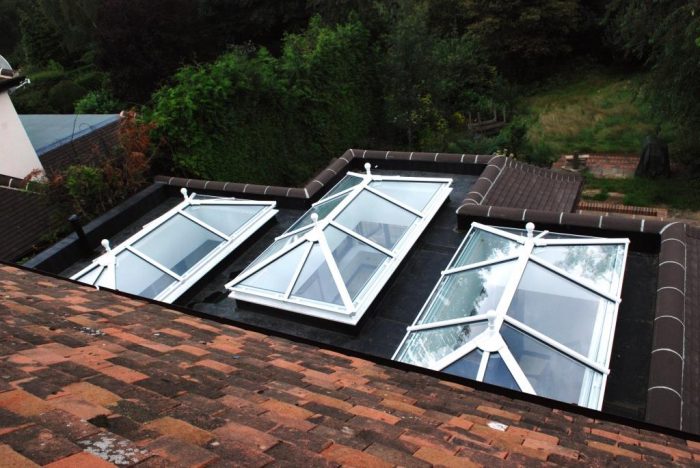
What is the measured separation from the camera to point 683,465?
2.27m

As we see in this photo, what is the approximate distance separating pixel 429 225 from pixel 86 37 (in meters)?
34.4

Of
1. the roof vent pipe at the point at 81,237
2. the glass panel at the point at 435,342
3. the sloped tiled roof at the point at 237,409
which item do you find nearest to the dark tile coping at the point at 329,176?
the roof vent pipe at the point at 81,237

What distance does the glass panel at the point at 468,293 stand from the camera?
5.14 m

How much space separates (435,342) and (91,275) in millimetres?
4824

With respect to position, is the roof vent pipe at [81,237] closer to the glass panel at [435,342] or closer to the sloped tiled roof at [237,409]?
the sloped tiled roof at [237,409]

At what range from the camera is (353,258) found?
20.8 ft

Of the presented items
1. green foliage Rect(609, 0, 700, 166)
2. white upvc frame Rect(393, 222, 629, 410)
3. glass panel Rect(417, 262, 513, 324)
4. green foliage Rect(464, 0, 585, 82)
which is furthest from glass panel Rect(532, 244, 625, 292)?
green foliage Rect(464, 0, 585, 82)

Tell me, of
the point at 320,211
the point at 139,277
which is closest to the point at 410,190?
the point at 320,211

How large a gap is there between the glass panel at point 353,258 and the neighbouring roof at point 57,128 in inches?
374

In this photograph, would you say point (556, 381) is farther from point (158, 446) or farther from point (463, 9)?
point (463, 9)

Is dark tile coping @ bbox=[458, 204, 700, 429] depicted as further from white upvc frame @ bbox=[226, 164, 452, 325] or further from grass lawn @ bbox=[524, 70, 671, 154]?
grass lawn @ bbox=[524, 70, 671, 154]

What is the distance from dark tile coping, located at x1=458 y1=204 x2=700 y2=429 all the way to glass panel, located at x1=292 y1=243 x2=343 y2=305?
236 centimetres

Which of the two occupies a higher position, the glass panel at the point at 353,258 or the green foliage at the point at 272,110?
the green foliage at the point at 272,110

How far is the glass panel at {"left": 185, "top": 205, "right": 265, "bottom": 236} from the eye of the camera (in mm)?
8258
